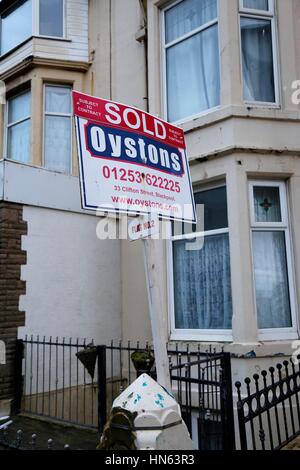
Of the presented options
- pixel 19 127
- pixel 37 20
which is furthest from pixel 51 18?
pixel 19 127

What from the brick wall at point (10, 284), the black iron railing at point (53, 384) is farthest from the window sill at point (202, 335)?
the brick wall at point (10, 284)

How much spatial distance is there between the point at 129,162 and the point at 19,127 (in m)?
6.79

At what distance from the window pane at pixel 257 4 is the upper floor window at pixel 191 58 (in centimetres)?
48

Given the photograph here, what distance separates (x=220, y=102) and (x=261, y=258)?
2.32 m

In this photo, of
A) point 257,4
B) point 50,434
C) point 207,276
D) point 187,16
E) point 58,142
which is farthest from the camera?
point 58,142

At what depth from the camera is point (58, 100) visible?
927 centimetres

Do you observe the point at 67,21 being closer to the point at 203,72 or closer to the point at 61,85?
the point at 61,85

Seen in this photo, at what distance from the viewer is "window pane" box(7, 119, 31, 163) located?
9336mm

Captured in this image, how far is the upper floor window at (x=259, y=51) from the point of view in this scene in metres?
6.61

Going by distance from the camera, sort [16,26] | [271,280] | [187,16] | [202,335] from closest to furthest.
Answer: [271,280], [202,335], [187,16], [16,26]

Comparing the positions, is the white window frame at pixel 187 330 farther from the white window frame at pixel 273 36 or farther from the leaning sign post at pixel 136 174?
the leaning sign post at pixel 136 174

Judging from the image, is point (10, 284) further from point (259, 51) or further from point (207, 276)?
point (259, 51)

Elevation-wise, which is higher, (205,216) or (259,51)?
(259,51)
